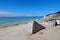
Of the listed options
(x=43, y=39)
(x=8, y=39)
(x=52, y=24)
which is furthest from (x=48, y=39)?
(x=52, y=24)

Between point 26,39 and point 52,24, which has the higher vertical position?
point 52,24

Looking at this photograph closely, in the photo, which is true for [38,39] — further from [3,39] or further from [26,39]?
[3,39]

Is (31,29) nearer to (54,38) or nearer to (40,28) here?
(40,28)

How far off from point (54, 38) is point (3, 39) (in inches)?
131

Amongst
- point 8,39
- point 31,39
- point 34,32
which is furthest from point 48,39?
point 8,39

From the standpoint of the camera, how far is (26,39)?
6.81 metres

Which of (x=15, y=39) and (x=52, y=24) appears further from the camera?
(x=52, y=24)

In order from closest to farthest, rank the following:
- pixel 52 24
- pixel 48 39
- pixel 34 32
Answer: pixel 48 39 → pixel 34 32 → pixel 52 24

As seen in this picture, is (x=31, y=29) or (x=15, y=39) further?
(x=31, y=29)

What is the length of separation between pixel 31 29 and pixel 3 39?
2301 millimetres

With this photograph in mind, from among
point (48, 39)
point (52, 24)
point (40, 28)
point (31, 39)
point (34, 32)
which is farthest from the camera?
point (52, 24)

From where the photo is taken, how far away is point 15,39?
688 centimetres

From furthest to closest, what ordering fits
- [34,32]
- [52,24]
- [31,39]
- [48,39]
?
[52,24]
[34,32]
[31,39]
[48,39]

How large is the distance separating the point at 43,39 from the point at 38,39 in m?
0.32
